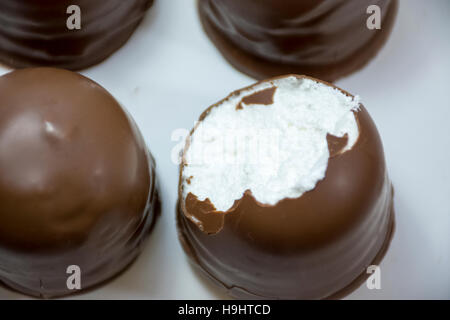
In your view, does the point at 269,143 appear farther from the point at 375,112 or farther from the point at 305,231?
the point at 375,112

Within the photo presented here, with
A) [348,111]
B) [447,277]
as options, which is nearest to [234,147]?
[348,111]

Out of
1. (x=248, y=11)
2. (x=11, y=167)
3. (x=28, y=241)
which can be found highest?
(x=248, y=11)

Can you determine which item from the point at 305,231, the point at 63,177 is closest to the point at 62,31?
the point at 63,177

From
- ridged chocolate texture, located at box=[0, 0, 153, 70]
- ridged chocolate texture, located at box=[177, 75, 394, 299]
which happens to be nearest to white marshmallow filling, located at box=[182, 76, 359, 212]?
ridged chocolate texture, located at box=[177, 75, 394, 299]

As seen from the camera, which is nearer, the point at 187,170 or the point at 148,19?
the point at 187,170

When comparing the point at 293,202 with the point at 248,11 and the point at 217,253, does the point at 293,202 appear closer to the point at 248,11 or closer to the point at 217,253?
the point at 217,253

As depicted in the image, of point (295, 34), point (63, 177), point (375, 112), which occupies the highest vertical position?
point (295, 34)
